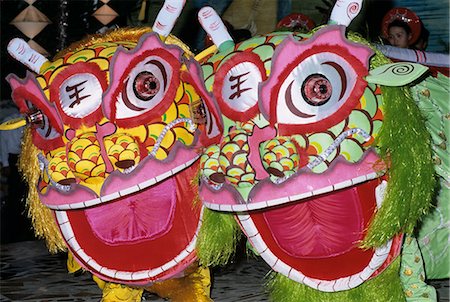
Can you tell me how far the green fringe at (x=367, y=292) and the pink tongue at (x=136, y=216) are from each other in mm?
415

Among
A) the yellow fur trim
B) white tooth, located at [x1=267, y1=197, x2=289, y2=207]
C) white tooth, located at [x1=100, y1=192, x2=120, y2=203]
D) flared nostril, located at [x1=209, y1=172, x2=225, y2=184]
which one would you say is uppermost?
flared nostril, located at [x1=209, y1=172, x2=225, y2=184]

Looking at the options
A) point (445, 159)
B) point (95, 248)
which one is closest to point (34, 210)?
point (95, 248)

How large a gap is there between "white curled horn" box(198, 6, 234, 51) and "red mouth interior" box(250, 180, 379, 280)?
487 millimetres

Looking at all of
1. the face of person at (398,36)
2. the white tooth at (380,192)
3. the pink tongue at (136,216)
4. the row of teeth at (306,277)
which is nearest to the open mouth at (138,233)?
the pink tongue at (136,216)

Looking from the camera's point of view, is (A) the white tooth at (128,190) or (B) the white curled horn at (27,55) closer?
(A) the white tooth at (128,190)

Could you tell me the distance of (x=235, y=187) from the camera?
2.35 metres

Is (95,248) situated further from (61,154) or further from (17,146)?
(17,146)

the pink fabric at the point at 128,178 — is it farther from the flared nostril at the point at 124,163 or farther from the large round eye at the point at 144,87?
the large round eye at the point at 144,87

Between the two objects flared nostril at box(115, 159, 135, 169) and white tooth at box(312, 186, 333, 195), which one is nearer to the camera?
white tooth at box(312, 186, 333, 195)

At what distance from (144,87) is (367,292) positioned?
817 millimetres

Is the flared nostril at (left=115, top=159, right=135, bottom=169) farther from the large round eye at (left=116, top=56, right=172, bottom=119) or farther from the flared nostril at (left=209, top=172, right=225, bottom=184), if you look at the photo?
the flared nostril at (left=209, top=172, right=225, bottom=184)

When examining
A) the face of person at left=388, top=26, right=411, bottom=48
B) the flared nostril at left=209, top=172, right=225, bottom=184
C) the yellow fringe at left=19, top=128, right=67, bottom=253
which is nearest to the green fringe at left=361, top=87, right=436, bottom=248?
the flared nostril at left=209, top=172, right=225, bottom=184

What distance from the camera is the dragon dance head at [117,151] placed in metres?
2.57

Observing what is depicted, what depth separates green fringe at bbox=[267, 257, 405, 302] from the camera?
2.50m
